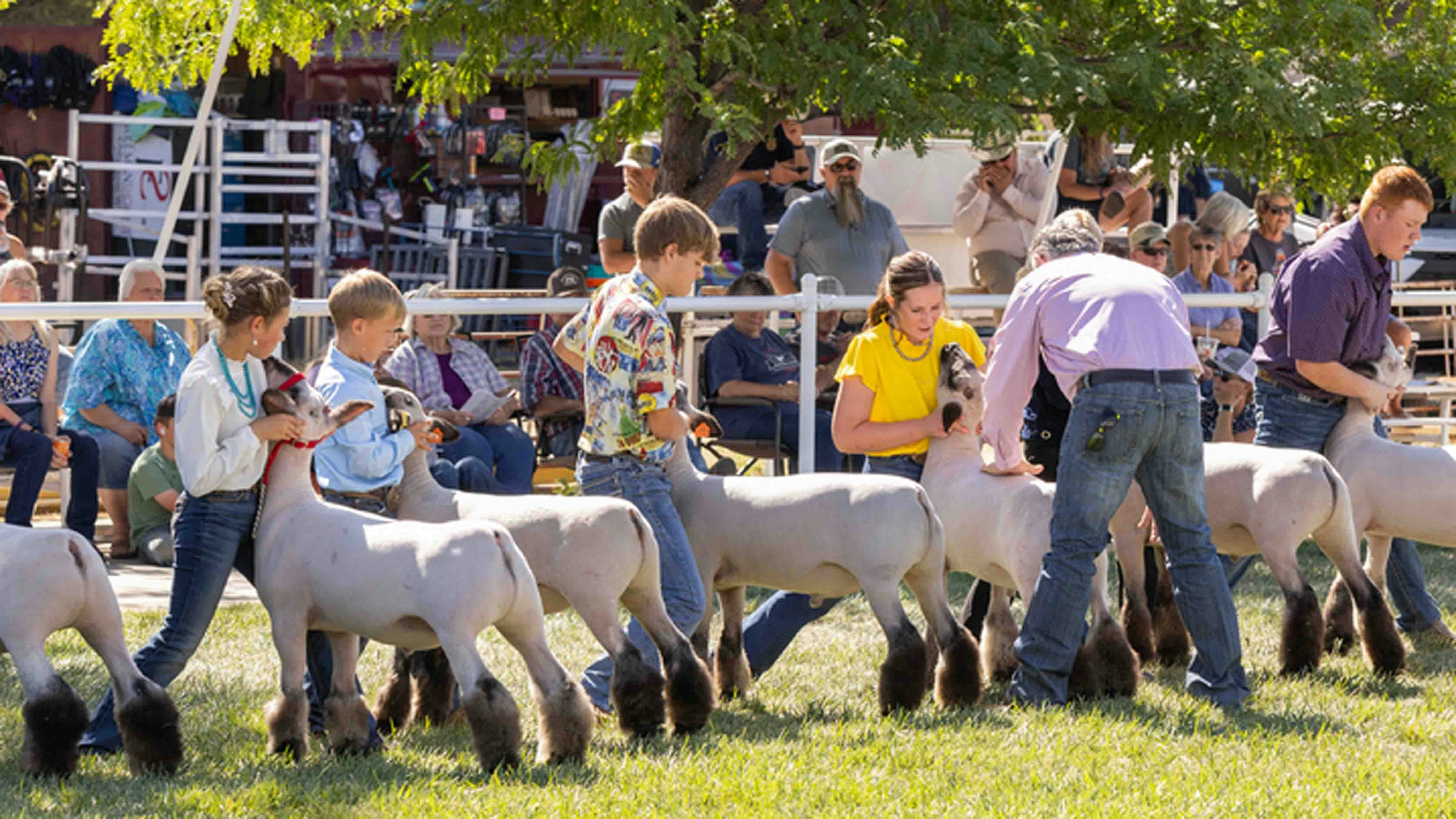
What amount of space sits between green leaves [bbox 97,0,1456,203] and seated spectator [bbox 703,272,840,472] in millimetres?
883

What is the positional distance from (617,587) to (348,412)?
968 mm

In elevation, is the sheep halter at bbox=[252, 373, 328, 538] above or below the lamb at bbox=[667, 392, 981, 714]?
above

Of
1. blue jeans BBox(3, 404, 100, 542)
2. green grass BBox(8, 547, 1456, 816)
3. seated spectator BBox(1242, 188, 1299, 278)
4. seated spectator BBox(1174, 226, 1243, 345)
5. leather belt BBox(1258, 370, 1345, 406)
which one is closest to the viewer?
green grass BBox(8, 547, 1456, 816)

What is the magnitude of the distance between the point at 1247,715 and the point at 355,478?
9.77 feet

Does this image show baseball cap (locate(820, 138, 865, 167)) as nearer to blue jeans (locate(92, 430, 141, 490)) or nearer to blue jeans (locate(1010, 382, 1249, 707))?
blue jeans (locate(92, 430, 141, 490))

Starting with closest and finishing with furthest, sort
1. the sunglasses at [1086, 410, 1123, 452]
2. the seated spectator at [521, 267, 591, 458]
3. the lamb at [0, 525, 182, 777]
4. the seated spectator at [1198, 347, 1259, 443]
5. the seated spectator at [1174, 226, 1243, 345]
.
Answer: the lamb at [0, 525, 182, 777] < the sunglasses at [1086, 410, 1123, 452] < the seated spectator at [1198, 347, 1259, 443] < the seated spectator at [1174, 226, 1243, 345] < the seated spectator at [521, 267, 591, 458]

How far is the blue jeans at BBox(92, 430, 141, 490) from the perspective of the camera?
28.7ft

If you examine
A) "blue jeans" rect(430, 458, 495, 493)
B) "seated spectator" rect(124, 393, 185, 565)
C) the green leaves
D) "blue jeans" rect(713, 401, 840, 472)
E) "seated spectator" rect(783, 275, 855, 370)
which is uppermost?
the green leaves

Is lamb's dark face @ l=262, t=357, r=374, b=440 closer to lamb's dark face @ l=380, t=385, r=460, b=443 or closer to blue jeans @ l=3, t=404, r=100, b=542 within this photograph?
lamb's dark face @ l=380, t=385, r=460, b=443

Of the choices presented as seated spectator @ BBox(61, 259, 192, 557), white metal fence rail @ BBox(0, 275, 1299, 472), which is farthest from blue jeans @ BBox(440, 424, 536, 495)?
seated spectator @ BBox(61, 259, 192, 557)

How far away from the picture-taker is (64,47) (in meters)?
17.4

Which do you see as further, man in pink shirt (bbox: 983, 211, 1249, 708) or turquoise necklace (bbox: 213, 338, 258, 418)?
man in pink shirt (bbox: 983, 211, 1249, 708)

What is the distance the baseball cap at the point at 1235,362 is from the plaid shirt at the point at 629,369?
9.93ft

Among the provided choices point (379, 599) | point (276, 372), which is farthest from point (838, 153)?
point (379, 599)
